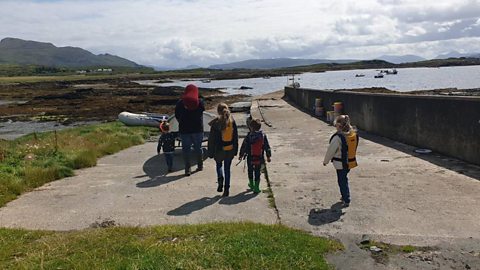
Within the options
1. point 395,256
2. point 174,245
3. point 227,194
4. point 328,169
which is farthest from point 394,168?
point 174,245

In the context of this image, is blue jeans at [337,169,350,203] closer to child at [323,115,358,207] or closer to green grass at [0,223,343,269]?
child at [323,115,358,207]

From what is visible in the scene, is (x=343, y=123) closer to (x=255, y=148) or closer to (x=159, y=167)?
(x=255, y=148)

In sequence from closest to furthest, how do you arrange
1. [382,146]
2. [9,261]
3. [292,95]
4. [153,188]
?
[9,261] → [153,188] → [382,146] → [292,95]

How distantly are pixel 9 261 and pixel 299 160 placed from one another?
22.0 feet

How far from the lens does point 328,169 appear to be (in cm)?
935

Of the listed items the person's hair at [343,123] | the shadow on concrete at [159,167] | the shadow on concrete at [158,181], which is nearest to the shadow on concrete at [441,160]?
the person's hair at [343,123]

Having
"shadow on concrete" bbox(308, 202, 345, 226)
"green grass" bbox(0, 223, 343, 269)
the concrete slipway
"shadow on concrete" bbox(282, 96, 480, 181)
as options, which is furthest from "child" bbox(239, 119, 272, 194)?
"shadow on concrete" bbox(282, 96, 480, 181)

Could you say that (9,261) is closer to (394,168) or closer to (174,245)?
(174,245)

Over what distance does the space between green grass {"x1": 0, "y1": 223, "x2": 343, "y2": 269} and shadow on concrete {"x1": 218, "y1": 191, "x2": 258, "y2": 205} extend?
1.38 metres

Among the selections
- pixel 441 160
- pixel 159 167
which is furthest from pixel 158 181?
pixel 441 160

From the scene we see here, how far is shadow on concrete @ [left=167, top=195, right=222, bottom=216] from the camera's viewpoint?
272 inches

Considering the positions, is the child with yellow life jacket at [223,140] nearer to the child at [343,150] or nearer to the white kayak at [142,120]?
the child at [343,150]

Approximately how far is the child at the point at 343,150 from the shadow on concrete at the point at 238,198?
1441 mm

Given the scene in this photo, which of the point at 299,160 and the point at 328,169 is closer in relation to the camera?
the point at 328,169
